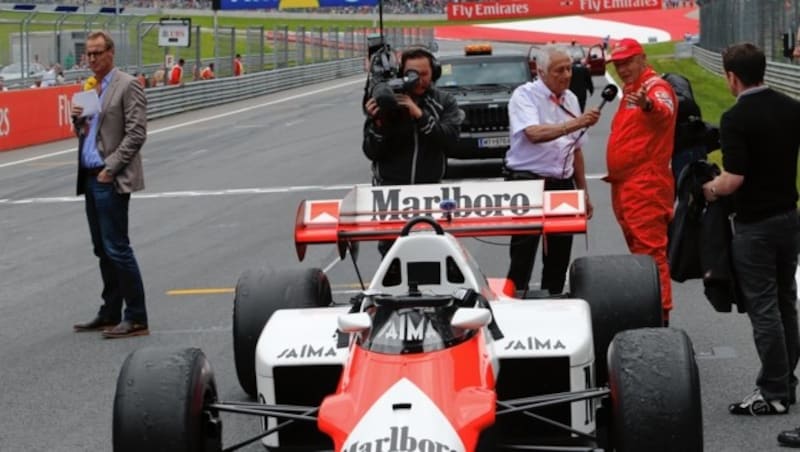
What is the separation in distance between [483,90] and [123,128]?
12303 millimetres

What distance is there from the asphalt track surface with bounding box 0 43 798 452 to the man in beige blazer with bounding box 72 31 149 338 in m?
0.38

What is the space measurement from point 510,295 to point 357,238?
2.78 feet

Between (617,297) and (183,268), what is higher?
(617,297)

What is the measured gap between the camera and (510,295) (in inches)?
317

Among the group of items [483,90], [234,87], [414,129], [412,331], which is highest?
[414,129]

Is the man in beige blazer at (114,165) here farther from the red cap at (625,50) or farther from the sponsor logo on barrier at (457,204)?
the red cap at (625,50)

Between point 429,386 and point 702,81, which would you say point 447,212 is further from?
point 702,81

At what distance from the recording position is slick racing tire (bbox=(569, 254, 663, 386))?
767cm

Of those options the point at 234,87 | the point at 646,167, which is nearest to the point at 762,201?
the point at 646,167

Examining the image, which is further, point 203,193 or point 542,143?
point 203,193

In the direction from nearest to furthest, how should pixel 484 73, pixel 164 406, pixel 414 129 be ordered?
pixel 164 406, pixel 414 129, pixel 484 73

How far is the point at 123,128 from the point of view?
10.6 metres

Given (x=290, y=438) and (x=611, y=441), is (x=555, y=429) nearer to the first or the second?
(x=611, y=441)

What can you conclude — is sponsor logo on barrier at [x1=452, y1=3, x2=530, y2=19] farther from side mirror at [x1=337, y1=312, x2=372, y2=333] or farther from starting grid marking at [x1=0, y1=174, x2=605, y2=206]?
side mirror at [x1=337, y1=312, x2=372, y2=333]
